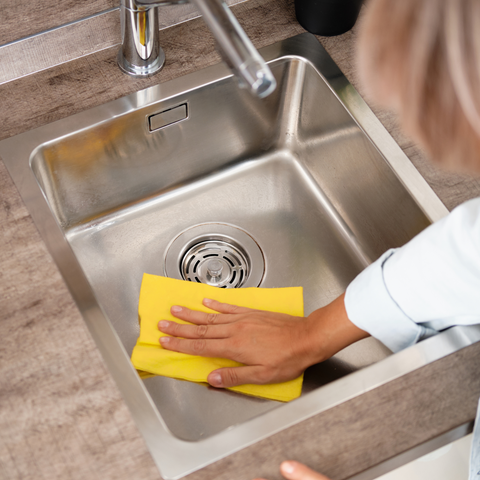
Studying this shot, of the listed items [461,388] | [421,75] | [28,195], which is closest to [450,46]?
[421,75]

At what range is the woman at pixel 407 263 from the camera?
373 mm

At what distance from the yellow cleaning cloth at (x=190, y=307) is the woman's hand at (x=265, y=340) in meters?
0.01

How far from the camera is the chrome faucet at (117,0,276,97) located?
20.8 inches

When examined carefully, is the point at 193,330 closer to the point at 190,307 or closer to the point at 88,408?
the point at 190,307

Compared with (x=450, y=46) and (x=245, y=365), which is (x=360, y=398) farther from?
(x=450, y=46)

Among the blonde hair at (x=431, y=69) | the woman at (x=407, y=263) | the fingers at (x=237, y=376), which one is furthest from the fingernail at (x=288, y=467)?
the blonde hair at (x=431, y=69)

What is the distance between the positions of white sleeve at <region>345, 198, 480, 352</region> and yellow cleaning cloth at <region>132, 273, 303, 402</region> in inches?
5.2

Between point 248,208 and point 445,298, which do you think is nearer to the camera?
point 445,298

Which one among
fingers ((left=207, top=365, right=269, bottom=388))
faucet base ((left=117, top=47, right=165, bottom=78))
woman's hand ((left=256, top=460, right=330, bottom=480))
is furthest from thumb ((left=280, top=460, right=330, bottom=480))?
faucet base ((left=117, top=47, right=165, bottom=78))

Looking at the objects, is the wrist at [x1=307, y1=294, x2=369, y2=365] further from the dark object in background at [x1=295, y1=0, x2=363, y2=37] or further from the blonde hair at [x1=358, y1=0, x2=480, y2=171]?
the dark object in background at [x1=295, y1=0, x2=363, y2=37]

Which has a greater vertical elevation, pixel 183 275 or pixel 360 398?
pixel 360 398

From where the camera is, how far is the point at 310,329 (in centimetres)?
66

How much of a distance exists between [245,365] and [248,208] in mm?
278

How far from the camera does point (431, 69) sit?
390 millimetres
